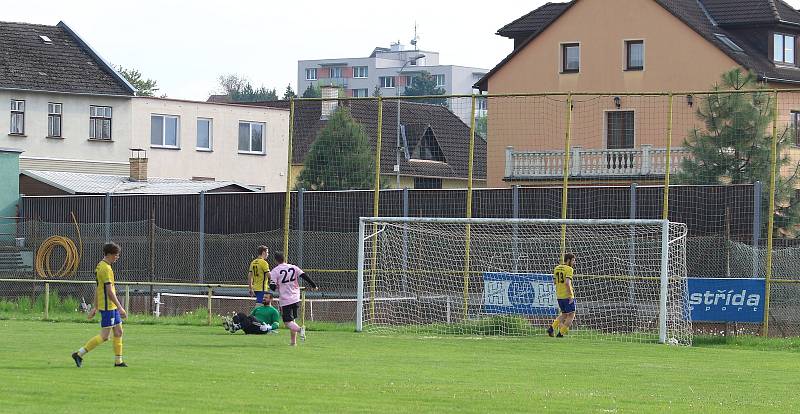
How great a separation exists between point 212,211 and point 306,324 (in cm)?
1032

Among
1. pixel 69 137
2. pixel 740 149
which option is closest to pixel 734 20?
pixel 740 149

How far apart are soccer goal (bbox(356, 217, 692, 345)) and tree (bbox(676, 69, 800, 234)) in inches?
146

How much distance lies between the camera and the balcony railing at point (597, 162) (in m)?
35.9

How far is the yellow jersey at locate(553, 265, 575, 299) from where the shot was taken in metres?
28.0

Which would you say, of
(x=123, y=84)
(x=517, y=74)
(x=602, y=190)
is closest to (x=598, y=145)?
(x=602, y=190)

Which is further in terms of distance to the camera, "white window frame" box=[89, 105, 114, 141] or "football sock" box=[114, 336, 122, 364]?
"white window frame" box=[89, 105, 114, 141]

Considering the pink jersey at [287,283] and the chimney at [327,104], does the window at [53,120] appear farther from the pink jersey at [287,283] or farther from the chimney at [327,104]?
the pink jersey at [287,283]

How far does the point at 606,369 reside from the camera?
20375 millimetres

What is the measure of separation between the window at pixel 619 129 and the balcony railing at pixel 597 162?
1088 mm

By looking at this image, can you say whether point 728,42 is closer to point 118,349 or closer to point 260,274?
point 260,274

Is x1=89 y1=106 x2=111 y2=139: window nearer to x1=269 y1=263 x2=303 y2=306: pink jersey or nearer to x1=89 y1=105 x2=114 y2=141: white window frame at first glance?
x1=89 y1=105 x2=114 y2=141: white window frame

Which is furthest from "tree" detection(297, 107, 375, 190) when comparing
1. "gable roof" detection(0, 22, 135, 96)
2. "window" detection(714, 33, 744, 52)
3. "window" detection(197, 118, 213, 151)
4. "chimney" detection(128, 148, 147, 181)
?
"window" detection(197, 118, 213, 151)

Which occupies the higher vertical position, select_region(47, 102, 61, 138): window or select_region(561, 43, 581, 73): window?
select_region(561, 43, 581, 73): window

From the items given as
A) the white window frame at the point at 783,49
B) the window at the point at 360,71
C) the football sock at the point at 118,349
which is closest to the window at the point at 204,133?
the white window frame at the point at 783,49
